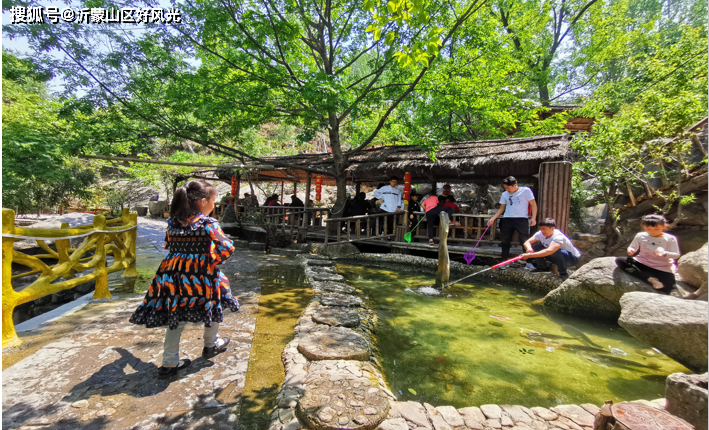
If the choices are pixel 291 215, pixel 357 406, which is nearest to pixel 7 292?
pixel 357 406

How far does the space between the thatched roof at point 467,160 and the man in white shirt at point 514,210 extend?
5.63 ft

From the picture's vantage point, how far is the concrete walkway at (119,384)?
6.52 ft

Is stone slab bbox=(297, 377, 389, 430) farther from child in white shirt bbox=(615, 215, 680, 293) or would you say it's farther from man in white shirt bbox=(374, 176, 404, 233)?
man in white shirt bbox=(374, 176, 404, 233)

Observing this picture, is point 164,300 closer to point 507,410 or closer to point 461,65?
point 507,410

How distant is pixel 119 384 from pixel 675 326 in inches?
195

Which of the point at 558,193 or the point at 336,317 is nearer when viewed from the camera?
the point at 336,317

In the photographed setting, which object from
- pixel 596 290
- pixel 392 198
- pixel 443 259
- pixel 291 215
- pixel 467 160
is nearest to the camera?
pixel 596 290

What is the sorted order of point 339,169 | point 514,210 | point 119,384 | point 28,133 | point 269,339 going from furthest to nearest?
1. point 339,169
2. point 28,133
3. point 514,210
4. point 269,339
5. point 119,384

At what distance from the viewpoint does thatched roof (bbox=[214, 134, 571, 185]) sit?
8.08m

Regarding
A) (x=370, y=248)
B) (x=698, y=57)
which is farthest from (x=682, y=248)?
(x=370, y=248)

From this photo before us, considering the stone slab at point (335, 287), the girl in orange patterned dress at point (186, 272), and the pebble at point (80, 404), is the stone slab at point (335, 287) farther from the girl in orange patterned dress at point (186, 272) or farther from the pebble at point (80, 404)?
the pebble at point (80, 404)

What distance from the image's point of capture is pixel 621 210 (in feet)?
30.4

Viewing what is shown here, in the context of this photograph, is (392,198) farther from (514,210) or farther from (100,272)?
(100,272)

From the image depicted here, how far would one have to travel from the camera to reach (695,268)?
430 centimetres
